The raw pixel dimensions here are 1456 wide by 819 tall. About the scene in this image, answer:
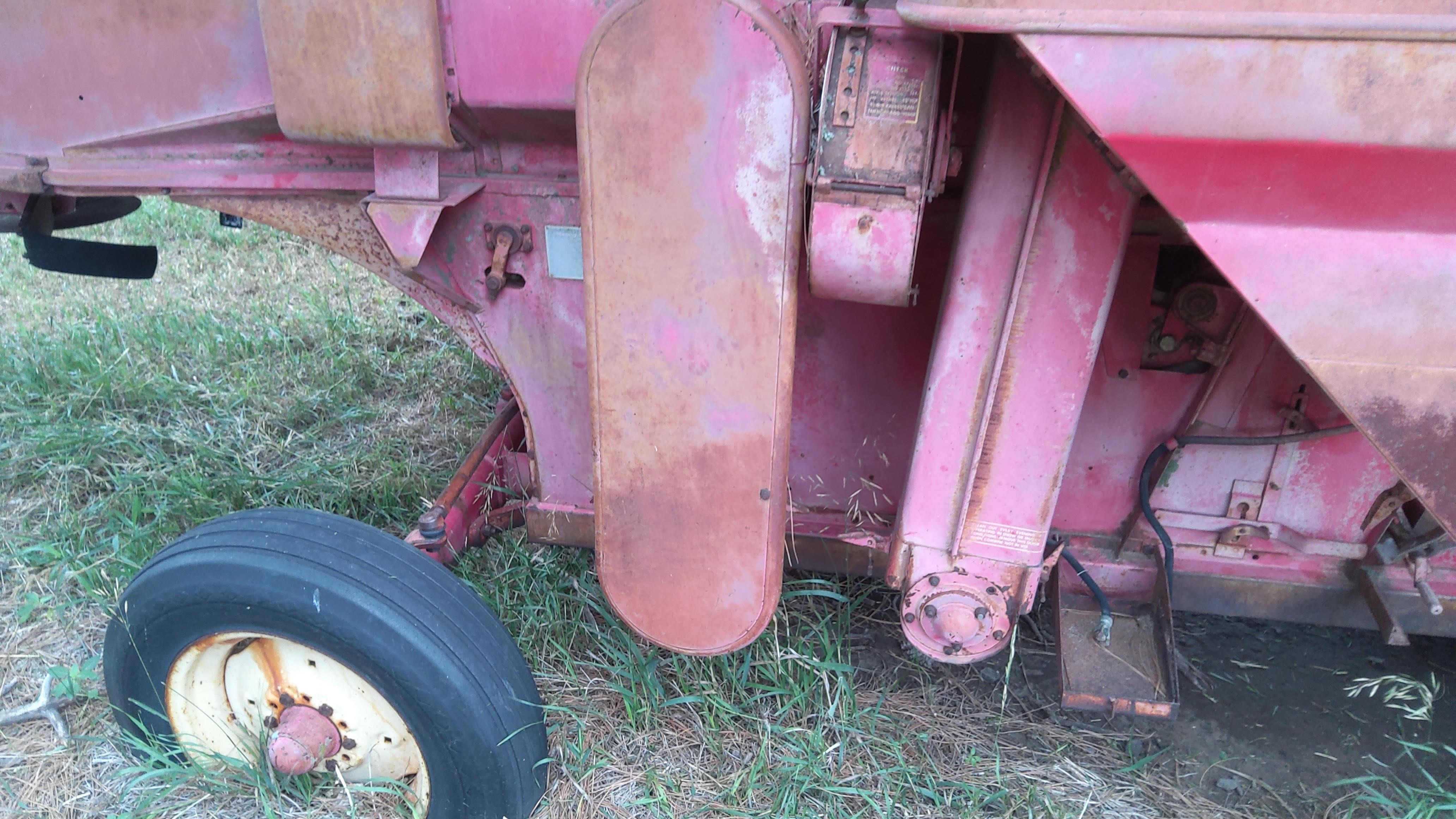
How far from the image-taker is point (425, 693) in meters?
1.50

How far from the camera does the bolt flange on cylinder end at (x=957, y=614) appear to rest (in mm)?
1507

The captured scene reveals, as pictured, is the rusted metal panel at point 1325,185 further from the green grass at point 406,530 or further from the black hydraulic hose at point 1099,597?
the green grass at point 406,530

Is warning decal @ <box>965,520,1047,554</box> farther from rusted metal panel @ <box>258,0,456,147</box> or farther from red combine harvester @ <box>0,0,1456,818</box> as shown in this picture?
rusted metal panel @ <box>258,0,456,147</box>

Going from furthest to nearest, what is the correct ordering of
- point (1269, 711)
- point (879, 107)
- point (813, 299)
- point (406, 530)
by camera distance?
point (406, 530)
point (1269, 711)
point (813, 299)
point (879, 107)

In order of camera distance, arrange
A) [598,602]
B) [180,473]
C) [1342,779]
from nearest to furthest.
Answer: [1342,779], [598,602], [180,473]

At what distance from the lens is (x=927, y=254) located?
5.28ft

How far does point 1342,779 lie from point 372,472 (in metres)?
2.70

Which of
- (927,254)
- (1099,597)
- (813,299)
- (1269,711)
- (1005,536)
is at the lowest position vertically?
(1269,711)

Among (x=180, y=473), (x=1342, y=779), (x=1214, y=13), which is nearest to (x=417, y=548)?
(x=180, y=473)

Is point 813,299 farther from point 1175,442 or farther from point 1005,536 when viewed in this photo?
point 1175,442

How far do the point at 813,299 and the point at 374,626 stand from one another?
1005mm

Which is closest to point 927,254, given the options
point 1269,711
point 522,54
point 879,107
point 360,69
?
point 879,107

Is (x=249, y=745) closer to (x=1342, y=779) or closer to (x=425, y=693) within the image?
(x=425, y=693)

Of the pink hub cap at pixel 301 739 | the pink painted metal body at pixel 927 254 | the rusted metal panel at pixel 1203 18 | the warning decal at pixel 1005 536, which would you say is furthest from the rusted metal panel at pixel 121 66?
A: the warning decal at pixel 1005 536
